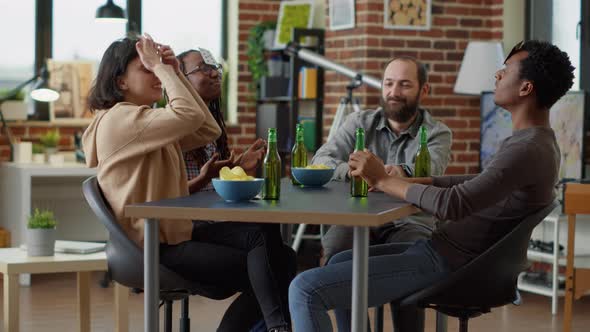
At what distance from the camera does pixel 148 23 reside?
747cm

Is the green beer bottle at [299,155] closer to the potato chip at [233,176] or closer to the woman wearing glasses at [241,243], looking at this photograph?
the woman wearing glasses at [241,243]

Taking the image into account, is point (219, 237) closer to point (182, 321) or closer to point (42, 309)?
point (182, 321)

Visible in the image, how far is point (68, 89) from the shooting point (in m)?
6.91

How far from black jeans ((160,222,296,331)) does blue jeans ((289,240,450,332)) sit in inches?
8.9

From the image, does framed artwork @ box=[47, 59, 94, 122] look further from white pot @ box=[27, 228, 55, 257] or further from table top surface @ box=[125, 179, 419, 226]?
table top surface @ box=[125, 179, 419, 226]

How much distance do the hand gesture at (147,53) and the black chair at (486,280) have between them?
1.08 meters

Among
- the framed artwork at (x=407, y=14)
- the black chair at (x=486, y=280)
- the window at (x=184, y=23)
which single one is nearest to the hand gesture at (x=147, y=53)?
the black chair at (x=486, y=280)

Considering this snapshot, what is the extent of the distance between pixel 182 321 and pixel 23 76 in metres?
3.88

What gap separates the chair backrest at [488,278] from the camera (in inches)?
111

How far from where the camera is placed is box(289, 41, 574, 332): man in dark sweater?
2688mm

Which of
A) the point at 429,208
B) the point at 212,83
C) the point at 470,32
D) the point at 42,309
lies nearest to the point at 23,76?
the point at 42,309

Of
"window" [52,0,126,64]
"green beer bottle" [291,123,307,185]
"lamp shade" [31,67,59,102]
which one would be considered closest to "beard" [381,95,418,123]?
"green beer bottle" [291,123,307,185]

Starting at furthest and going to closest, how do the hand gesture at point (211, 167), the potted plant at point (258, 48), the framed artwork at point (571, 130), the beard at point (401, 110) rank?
the potted plant at point (258, 48) → the framed artwork at point (571, 130) → the beard at point (401, 110) → the hand gesture at point (211, 167)

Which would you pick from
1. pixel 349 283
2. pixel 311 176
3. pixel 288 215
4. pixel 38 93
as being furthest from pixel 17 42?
pixel 288 215
